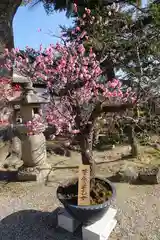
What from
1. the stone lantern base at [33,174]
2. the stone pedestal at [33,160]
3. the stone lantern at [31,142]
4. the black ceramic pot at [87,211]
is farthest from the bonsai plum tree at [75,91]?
the stone lantern base at [33,174]

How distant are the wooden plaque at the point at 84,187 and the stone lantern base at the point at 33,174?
1310 millimetres

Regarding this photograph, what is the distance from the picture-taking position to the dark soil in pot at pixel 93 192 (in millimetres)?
1657

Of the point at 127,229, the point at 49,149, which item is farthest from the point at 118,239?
the point at 49,149

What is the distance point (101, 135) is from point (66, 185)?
2761 millimetres

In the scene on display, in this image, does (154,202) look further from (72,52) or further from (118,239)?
(72,52)

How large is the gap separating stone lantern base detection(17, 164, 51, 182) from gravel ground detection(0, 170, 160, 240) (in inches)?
3.8

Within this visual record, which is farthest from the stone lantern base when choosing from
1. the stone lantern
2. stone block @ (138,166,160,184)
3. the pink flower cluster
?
stone block @ (138,166,160,184)

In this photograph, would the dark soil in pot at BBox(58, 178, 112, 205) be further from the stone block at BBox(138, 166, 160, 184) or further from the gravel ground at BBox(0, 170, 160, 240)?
the stone block at BBox(138, 166, 160, 184)

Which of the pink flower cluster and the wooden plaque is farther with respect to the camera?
the pink flower cluster

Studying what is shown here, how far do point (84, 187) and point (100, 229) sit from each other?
1.13 ft

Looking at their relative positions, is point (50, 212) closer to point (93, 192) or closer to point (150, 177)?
point (93, 192)

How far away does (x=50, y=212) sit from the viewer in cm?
206

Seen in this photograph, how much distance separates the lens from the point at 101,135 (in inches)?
179

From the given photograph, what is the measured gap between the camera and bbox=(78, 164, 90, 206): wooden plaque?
1.58 m
